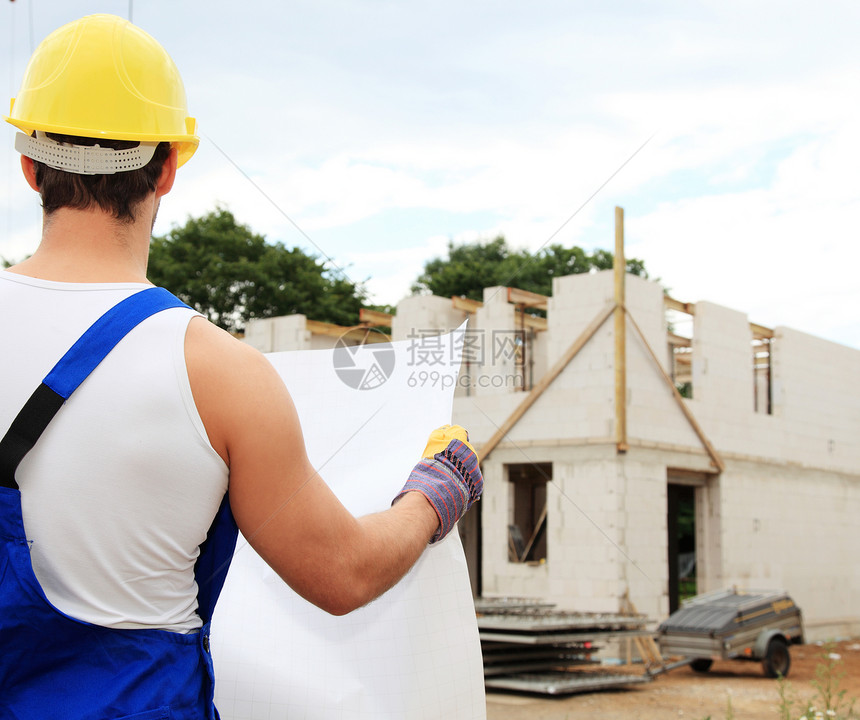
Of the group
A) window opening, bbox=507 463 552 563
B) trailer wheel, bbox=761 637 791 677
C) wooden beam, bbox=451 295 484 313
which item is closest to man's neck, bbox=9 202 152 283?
trailer wheel, bbox=761 637 791 677

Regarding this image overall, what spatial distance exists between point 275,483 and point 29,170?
0.59m

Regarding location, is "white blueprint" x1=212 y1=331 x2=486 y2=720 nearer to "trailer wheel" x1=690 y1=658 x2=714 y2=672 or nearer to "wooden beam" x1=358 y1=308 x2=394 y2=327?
"trailer wheel" x1=690 y1=658 x2=714 y2=672

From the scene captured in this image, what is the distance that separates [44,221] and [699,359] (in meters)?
14.3

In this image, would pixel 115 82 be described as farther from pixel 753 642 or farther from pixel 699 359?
pixel 699 359

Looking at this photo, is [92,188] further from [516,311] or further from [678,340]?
[678,340]

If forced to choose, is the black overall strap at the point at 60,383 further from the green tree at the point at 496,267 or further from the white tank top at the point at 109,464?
the green tree at the point at 496,267

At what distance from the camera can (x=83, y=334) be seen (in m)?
1.12

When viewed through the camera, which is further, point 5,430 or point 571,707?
point 571,707

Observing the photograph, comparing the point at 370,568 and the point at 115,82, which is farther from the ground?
the point at 115,82

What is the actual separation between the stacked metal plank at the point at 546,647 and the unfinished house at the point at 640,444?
1033 mm

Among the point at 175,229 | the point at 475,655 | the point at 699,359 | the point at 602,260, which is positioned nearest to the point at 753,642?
the point at 699,359

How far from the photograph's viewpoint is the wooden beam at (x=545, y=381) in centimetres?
1305

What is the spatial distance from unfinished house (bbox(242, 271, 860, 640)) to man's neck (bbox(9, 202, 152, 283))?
969 cm

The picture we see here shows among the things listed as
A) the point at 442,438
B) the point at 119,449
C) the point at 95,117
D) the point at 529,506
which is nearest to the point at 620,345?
the point at 529,506
